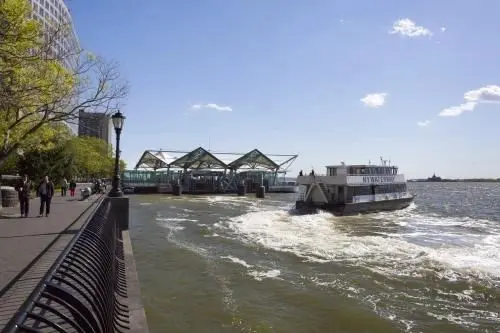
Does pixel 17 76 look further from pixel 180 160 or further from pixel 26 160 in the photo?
pixel 180 160

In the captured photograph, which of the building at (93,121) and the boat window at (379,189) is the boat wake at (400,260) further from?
the boat window at (379,189)

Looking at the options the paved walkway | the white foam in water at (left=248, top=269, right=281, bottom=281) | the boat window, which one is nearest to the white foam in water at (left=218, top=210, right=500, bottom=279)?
the white foam in water at (left=248, top=269, right=281, bottom=281)

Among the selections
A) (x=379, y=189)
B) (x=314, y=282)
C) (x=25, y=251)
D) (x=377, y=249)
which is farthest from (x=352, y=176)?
(x=25, y=251)

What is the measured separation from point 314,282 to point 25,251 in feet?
25.5

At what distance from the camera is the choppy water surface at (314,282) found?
9.75 meters

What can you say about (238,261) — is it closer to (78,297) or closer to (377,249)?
(377,249)

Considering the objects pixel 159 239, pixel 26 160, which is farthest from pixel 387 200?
pixel 26 160

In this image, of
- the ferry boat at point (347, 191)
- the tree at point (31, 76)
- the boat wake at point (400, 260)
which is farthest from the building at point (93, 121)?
the ferry boat at point (347, 191)

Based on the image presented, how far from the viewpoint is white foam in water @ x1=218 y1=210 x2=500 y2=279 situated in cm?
1605

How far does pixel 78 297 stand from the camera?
5.58 m

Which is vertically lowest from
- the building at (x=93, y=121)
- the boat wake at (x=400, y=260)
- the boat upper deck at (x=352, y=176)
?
the boat wake at (x=400, y=260)

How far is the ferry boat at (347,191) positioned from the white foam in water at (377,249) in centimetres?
1076

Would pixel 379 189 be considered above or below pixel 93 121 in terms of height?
below

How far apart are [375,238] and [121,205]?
13.2 m
